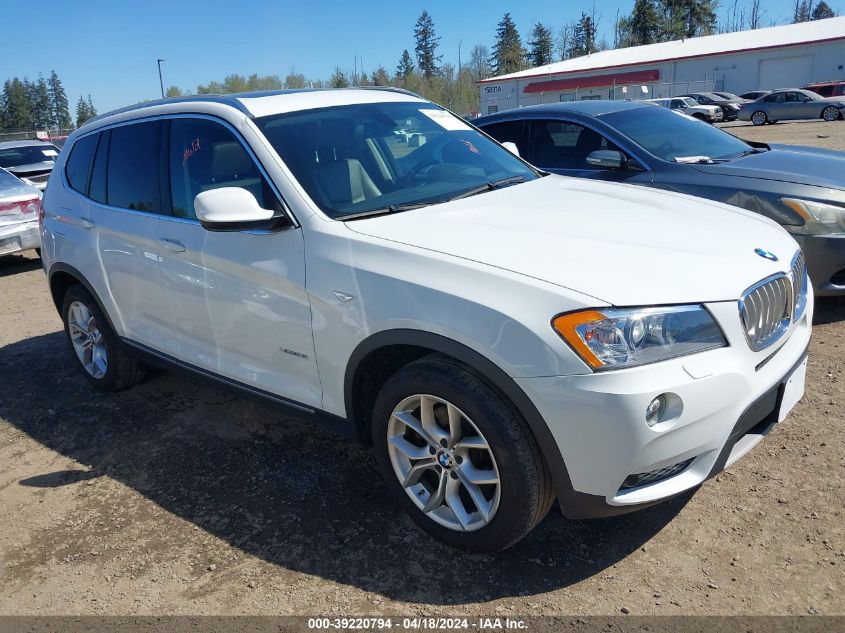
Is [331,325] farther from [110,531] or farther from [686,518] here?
[686,518]

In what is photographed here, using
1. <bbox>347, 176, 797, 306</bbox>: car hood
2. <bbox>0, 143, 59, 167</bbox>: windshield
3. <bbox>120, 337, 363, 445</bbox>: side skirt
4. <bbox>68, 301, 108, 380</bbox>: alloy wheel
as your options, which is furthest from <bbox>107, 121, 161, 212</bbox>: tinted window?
<bbox>0, 143, 59, 167</bbox>: windshield

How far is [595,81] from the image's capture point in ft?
181

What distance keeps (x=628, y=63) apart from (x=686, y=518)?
5742cm

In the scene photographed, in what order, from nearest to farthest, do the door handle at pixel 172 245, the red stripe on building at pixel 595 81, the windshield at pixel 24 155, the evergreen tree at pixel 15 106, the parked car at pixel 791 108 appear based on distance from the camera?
the door handle at pixel 172 245 < the windshield at pixel 24 155 < the parked car at pixel 791 108 < the red stripe on building at pixel 595 81 < the evergreen tree at pixel 15 106

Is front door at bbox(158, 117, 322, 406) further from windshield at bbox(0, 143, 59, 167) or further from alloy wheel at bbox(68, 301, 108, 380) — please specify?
windshield at bbox(0, 143, 59, 167)

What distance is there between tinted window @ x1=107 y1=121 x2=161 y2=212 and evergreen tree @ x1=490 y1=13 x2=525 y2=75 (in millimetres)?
98667

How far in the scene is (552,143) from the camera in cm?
625

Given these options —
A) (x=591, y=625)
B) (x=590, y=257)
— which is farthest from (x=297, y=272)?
(x=591, y=625)

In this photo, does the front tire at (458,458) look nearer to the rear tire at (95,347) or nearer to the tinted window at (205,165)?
the tinted window at (205,165)

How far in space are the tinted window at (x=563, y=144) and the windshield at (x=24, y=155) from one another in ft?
→ 36.4

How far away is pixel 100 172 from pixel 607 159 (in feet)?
12.1

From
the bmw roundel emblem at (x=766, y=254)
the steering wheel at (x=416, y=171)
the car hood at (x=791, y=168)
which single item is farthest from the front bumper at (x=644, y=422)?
the car hood at (x=791, y=168)

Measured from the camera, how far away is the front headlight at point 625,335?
232cm

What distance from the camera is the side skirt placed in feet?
10.4
